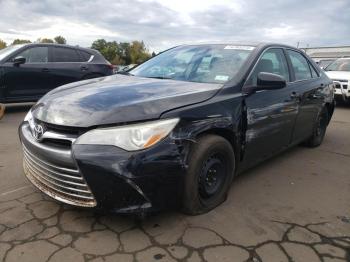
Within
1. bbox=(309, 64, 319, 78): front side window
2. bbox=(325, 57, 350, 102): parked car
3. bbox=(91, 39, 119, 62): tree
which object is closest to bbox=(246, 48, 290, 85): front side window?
→ bbox=(309, 64, 319, 78): front side window

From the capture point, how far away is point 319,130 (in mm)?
5477

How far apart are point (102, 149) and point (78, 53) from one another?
7138mm

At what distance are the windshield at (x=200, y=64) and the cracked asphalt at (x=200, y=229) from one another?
3.92ft

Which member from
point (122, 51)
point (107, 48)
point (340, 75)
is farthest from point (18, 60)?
point (122, 51)

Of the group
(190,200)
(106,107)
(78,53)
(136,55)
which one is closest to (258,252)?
(190,200)

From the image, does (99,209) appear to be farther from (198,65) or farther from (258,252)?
(198,65)

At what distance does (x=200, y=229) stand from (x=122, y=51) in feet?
211

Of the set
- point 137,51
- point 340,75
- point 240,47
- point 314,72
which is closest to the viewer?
point 240,47

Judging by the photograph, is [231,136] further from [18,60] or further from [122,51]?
[122,51]

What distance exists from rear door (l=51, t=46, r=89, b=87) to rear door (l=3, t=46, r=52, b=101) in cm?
20

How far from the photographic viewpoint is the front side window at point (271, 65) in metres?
3.47

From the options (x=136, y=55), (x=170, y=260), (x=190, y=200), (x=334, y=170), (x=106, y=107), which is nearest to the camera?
(x=170, y=260)

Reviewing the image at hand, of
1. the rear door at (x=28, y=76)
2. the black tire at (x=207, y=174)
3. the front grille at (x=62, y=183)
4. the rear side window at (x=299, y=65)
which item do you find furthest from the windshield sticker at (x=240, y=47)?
the rear door at (x=28, y=76)

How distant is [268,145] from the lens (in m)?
3.78
